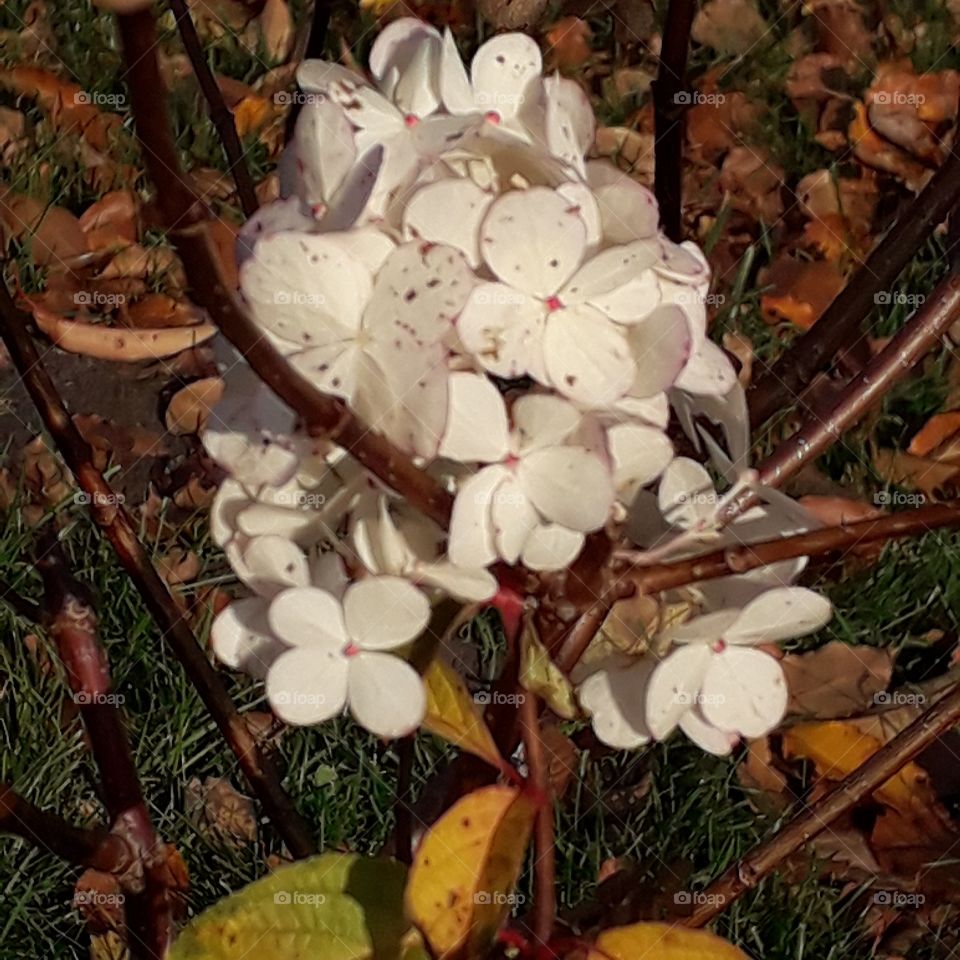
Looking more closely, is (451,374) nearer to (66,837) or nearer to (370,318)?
(370,318)

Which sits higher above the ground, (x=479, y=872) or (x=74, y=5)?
(x=479, y=872)

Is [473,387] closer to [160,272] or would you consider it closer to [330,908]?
[330,908]

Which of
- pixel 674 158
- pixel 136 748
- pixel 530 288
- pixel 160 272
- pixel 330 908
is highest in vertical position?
pixel 530 288

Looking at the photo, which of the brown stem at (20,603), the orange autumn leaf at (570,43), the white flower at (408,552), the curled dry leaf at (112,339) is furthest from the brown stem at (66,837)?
the orange autumn leaf at (570,43)

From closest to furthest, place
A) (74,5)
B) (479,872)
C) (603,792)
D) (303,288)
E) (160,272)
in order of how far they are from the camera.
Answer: (303,288) < (479,872) < (603,792) < (160,272) < (74,5)

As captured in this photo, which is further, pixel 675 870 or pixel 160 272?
pixel 160 272

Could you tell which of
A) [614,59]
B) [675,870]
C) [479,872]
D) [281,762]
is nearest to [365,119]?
[479,872]
